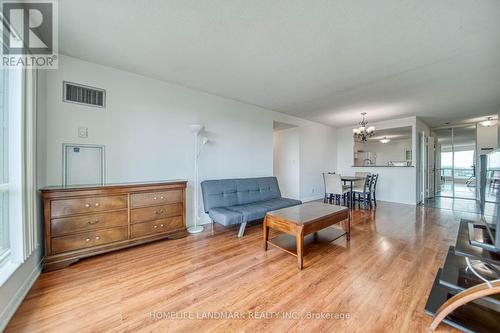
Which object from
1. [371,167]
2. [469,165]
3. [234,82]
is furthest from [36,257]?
[469,165]

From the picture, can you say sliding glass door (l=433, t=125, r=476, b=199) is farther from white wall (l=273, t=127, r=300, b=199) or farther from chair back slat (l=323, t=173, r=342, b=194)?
white wall (l=273, t=127, r=300, b=199)

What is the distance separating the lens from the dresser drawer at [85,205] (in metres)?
2.05

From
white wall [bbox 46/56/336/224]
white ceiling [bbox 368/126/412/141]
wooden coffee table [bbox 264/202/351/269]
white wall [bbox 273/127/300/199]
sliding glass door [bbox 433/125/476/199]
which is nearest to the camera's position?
wooden coffee table [bbox 264/202/351/269]

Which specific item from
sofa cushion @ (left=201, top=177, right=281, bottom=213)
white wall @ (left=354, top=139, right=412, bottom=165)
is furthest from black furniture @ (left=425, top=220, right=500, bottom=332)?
white wall @ (left=354, top=139, right=412, bottom=165)

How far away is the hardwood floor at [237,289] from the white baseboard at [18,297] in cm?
4

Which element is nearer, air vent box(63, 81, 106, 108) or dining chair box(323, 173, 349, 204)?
air vent box(63, 81, 106, 108)

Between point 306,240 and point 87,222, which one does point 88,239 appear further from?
point 306,240

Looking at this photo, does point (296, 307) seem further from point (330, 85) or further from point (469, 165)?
point (469, 165)

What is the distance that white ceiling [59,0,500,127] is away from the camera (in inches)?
66.2

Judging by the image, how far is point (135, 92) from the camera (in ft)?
9.51

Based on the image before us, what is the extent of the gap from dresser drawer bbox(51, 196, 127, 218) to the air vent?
1286 millimetres

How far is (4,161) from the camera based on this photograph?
160cm

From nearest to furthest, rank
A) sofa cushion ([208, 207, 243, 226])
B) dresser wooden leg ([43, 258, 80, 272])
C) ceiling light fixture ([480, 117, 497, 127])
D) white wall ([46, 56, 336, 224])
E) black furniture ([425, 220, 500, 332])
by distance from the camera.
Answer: black furniture ([425, 220, 500, 332]) → dresser wooden leg ([43, 258, 80, 272]) → white wall ([46, 56, 336, 224]) → sofa cushion ([208, 207, 243, 226]) → ceiling light fixture ([480, 117, 497, 127])

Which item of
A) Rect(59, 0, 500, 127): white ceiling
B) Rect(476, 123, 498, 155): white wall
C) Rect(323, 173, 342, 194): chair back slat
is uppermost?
Rect(59, 0, 500, 127): white ceiling
